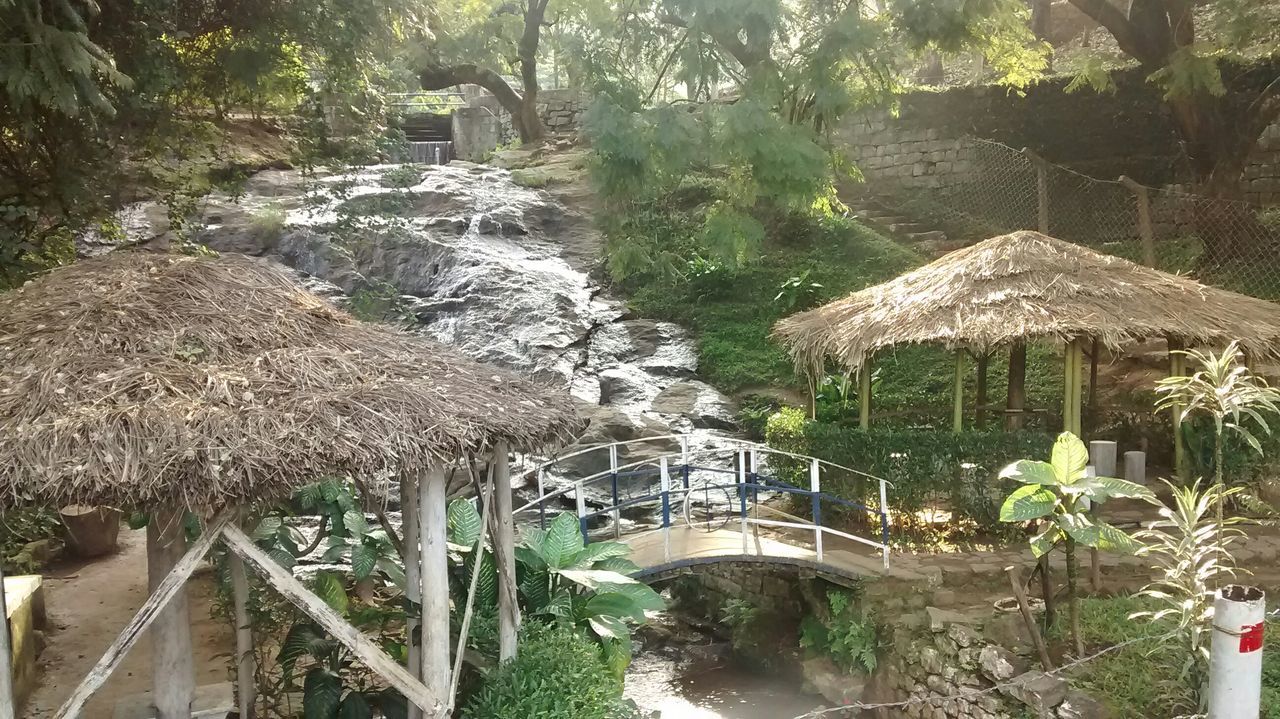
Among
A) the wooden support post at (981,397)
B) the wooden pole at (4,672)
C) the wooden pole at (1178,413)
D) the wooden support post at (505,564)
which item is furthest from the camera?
the wooden support post at (981,397)

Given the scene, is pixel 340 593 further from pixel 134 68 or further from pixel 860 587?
pixel 134 68

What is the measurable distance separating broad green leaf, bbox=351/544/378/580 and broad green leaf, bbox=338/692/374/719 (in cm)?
84

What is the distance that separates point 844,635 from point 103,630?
667cm

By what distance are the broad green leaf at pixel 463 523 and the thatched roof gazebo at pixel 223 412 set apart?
0.53 meters

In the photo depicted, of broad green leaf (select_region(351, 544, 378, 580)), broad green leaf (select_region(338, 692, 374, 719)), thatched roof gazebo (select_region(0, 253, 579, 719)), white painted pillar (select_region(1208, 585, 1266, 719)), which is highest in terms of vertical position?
thatched roof gazebo (select_region(0, 253, 579, 719))

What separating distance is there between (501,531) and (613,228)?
817cm

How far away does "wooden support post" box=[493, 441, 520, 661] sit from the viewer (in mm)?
5715

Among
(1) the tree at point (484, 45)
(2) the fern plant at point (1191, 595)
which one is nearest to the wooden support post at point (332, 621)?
(2) the fern plant at point (1191, 595)

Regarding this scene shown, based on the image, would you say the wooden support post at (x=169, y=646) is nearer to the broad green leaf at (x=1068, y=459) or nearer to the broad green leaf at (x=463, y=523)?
the broad green leaf at (x=463, y=523)

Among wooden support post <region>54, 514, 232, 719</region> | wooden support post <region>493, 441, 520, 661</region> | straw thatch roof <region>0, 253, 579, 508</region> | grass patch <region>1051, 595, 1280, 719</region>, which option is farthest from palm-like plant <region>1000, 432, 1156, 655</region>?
wooden support post <region>54, 514, 232, 719</region>

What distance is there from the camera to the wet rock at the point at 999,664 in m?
6.57

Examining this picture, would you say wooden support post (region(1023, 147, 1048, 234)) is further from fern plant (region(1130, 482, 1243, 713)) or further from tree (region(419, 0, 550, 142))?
tree (region(419, 0, 550, 142))

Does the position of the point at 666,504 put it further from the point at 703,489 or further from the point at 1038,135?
the point at 1038,135

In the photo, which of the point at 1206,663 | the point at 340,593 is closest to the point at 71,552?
the point at 340,593
